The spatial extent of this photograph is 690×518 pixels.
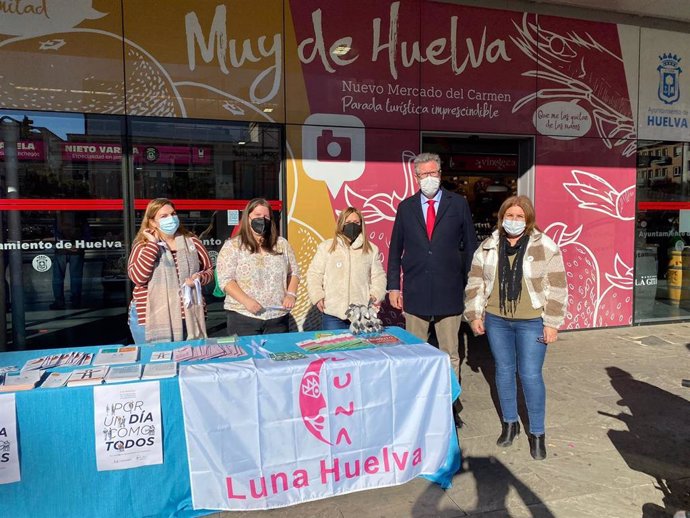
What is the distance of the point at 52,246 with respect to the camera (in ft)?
17.2

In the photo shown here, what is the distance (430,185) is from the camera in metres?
3.90

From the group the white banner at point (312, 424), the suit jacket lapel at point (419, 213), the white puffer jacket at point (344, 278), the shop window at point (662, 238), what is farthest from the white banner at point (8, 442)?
the shop window at point (662, 238)

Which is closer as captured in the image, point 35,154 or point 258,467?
point 258,467

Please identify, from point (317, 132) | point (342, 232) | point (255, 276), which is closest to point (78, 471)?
point (255, 276)

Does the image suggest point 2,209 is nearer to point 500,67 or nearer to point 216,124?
point 216,124

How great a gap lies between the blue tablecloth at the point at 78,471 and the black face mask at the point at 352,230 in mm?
1881

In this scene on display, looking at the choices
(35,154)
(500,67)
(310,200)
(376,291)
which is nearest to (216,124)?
(310,200)

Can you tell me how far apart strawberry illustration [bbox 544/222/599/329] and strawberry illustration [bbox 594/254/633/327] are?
0.13m

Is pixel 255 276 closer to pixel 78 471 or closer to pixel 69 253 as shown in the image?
pixel 78 471

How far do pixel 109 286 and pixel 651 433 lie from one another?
16.9ft

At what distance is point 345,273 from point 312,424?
149 cm

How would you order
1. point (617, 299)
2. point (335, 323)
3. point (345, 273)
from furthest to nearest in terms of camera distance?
point (617, 299) → point (335, 323) → point (345, 273)

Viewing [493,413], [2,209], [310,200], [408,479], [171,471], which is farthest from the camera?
[310,200]

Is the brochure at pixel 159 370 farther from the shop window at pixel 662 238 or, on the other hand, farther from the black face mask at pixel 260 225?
the shop window at pixel 662 238
